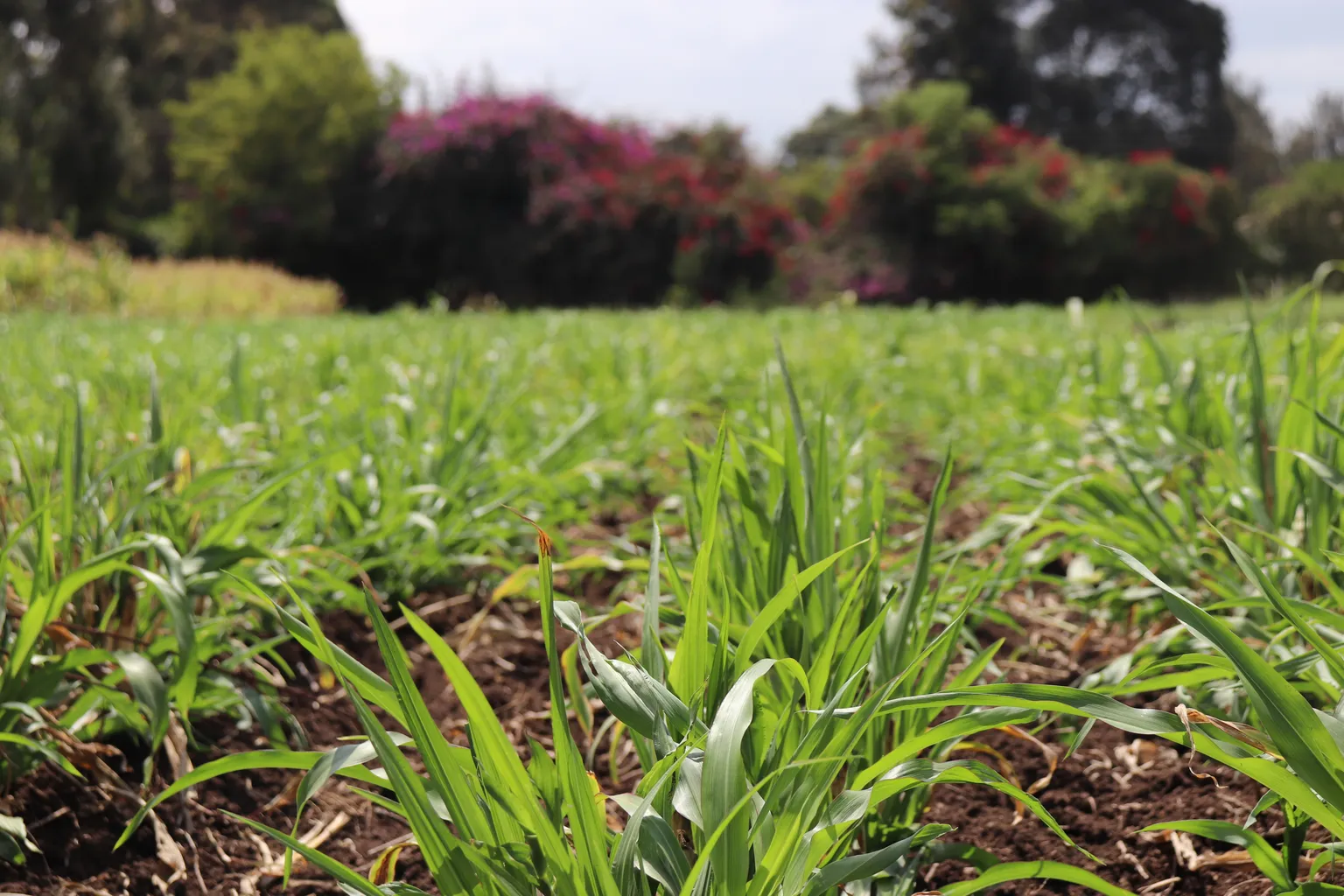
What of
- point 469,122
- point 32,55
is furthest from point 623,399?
point 32,55

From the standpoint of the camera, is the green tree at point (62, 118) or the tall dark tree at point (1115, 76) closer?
the green tree at point (62, 118)

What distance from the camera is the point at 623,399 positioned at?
326 cm

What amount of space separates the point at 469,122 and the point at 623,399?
14706 millimetres

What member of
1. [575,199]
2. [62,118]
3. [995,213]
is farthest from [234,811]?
[62,118]

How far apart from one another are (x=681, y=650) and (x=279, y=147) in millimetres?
18896

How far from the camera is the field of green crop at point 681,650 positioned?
2.89 ft

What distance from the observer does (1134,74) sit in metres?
35.5

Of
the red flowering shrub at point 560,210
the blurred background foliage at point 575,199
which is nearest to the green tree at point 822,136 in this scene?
the blurred background foliage at point 575,199

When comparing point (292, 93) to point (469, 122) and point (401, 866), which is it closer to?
point (469, 122)

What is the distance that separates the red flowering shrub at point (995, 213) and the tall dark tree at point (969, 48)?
532 inches

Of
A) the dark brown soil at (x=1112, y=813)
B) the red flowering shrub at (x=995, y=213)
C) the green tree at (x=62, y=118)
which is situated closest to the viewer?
the dark brown soil at (x=1112, y=813)

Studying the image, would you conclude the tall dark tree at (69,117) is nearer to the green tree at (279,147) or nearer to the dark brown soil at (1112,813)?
the green tree at (279,147)

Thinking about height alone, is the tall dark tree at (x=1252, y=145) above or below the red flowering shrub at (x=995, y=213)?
above

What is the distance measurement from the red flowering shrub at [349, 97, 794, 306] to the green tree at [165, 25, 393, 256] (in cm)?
95
